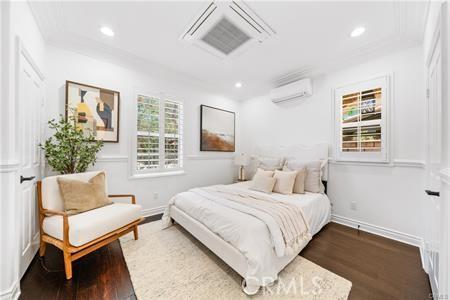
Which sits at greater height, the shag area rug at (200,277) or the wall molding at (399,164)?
the wall molding at (399,164)

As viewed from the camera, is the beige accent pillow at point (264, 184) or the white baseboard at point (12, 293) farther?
the beige accent pillow at point (264, 184)

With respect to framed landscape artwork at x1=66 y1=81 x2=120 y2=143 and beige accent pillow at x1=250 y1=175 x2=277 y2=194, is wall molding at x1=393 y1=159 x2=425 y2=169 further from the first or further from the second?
framed landscape artwork at x1=66 y1=81 x2=120 y2=143

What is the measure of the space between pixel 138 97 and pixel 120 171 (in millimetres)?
1357

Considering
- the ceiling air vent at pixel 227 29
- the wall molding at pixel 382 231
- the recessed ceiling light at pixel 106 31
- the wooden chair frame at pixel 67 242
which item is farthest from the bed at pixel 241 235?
the recessed ceiling light at pixel 106 31

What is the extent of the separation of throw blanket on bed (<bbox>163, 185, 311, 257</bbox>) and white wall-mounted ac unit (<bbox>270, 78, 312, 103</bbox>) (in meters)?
2.26

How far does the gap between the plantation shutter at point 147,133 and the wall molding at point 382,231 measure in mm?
3446

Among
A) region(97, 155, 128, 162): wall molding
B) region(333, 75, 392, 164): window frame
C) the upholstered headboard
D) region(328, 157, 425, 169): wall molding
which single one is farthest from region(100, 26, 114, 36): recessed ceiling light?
region(328, 157, 425, 169): wall molding

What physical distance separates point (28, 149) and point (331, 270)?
3.40 meters

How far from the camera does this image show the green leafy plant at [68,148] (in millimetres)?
2133

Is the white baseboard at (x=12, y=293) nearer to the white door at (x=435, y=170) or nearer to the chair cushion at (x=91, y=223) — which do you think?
the chair cushion at (x=91, y=223)

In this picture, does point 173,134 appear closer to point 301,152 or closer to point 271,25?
point 271,25

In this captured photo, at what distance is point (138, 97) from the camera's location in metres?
3.10

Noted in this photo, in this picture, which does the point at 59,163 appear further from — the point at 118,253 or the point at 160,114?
the point at 160,114

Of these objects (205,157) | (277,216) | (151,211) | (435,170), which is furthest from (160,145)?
(435,170)
